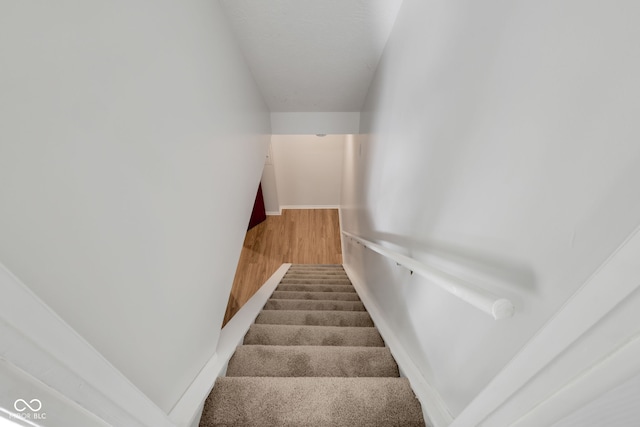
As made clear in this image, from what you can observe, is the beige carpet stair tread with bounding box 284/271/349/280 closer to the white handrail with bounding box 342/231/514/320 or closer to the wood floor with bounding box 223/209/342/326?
the wood floor with bounding box 223/209/342/326

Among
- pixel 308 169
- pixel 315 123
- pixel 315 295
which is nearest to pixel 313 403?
pixel 315 295

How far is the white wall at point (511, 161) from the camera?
0.40 metres

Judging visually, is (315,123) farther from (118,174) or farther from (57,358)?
(57,358)

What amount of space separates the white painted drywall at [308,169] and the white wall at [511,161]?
3706 mm

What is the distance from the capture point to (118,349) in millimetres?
652

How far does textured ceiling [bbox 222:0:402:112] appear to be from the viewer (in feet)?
4.88

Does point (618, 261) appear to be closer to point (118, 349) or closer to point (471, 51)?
point (471, 51)

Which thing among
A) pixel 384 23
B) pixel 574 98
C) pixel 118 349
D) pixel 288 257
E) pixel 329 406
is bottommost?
pixel 288 257

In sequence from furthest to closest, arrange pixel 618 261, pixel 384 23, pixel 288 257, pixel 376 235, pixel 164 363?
pixel 288 257
pixel 376 235
pixel 384 23
pixel 164 363
pixel 618 261

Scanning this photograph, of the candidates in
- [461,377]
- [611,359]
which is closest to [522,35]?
[611,359]

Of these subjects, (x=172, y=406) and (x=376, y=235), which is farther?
(x=376, y=235)

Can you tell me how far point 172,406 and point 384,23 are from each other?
220 cm

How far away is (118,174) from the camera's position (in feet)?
2.15

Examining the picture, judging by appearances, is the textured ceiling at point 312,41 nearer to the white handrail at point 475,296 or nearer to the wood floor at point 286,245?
the white handrail at point 475,296
